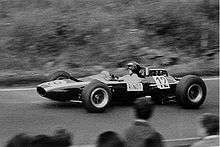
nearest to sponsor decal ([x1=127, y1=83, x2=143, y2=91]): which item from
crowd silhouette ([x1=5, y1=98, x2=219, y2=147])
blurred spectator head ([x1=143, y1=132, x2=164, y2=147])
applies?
crowd silhouette ([x1=5, y1=98, x2=219, y2=147])

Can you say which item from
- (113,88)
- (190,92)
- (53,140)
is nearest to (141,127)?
(53,140)

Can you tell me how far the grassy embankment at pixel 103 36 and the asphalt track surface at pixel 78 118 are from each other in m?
2.36

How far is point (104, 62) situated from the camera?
16594 millimetres

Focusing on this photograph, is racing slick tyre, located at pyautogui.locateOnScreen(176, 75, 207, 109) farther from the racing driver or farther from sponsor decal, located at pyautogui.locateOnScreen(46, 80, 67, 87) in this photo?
sponsor decal, located at pyautogui.locateOnScreen(46, 80, 67, 87)

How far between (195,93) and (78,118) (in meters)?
2.59

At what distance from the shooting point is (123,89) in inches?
473

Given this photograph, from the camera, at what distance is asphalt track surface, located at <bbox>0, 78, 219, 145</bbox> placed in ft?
34.6

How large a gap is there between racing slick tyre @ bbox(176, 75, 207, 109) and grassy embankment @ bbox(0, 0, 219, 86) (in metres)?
3.33

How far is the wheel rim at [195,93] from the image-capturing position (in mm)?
12218

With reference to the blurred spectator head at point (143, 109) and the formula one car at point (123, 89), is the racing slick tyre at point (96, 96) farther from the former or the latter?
the blurred spectator head at point (143, 109)

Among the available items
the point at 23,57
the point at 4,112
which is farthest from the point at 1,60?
the point at 4,112

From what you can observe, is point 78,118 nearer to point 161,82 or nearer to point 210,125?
point 161,82

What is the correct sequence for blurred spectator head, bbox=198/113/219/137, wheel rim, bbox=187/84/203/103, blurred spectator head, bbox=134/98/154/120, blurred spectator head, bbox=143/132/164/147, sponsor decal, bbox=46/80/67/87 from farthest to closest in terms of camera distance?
1. wheel rim, bbox=187/84/203/103
2. sponsor decal, bbox=46/80/67/87
3. blurred spectator head, bbox=198/113/219/137
4. blurred spectator head, bbox=134/98/154/120
5. blurred spectator head, bbox=143/132/164/147

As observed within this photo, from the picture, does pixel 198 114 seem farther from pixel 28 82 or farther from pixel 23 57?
pixel 23 57
